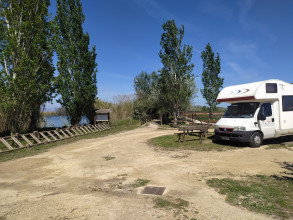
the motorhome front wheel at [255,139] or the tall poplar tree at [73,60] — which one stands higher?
the tall poplar tree at [73,60]

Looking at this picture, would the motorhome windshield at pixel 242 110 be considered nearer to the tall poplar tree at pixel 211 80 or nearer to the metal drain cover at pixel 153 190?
the metal drain cover at pixel 153 190

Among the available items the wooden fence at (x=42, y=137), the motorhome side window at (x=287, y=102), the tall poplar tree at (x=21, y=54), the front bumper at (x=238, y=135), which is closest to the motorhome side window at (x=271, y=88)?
the motorhome side window at (x=287, y=102)

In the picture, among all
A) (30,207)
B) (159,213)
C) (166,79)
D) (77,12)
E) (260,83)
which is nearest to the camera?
(159,213)

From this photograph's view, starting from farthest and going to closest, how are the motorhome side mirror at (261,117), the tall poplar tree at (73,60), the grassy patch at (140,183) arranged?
1. the tall poplar tree at (73,60)
2. the motorhome side mirror at (261,117)
3. the grassy patch at (140,183)

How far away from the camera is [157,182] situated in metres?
5.16

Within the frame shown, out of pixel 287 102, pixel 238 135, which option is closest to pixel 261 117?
pixel 238 135

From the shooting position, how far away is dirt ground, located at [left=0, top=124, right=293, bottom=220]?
3.62 meters

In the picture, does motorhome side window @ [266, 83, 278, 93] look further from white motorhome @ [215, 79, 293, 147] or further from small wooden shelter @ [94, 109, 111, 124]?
small wooden shelter @ [94, 109, 111, 124]

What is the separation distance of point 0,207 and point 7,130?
1456cm

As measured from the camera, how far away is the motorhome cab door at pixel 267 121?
9.59 m

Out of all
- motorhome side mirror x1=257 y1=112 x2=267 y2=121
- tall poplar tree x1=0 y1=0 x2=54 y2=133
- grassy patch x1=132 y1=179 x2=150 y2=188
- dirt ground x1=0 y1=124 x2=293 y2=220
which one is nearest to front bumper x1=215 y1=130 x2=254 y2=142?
dirt ground x1=0 y1=124 x2=293 y2=220

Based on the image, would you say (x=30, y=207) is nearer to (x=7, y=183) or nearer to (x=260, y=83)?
(x=7, y=183)

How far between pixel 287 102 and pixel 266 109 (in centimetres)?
140

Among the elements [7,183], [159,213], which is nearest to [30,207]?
[7,183]
